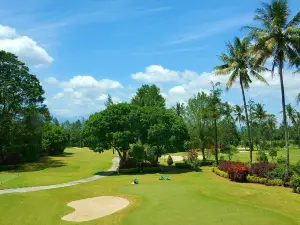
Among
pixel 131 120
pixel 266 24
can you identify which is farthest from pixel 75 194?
pixel 266 24

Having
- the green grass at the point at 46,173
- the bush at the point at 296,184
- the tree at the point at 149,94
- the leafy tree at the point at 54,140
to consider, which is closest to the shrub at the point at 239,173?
A: the bush at the point at 296,184

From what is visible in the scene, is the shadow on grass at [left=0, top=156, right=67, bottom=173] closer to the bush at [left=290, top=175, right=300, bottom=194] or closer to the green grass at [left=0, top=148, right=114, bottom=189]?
the green grass at [left=0, top=148, right=114, bottom=189]

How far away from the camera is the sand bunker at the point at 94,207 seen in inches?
883

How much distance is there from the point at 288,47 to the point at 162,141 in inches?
1005

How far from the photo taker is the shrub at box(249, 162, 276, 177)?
3675 cm

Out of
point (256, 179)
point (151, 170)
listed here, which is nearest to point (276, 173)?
point (256, 179)

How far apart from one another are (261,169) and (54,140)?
55.6 metres

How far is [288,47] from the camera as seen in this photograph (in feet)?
105

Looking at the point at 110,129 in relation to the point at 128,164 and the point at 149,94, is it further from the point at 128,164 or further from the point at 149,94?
the point at 149,94

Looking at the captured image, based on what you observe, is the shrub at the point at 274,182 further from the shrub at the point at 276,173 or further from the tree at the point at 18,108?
the tree at the point at 18,108

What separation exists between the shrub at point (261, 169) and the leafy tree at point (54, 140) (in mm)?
53994

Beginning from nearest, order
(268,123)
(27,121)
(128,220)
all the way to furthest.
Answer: (128,220) → (27,121) → (268,123)

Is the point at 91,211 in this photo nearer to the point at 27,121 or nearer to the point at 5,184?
the point at 5,184

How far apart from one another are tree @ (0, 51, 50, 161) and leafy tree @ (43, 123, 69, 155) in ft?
43.7
